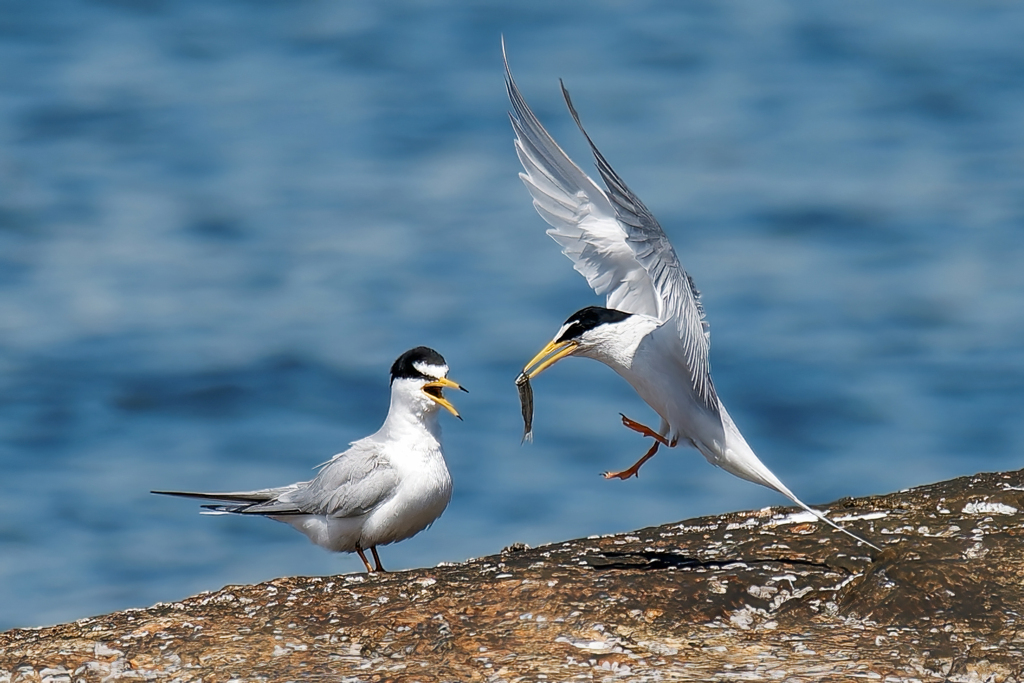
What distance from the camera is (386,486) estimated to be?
6.80m

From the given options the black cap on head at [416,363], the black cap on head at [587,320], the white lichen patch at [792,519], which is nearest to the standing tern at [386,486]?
the black cap on head at [416,363]

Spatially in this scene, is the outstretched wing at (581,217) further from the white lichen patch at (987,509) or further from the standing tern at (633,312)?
the white lichen patch at (987,509)

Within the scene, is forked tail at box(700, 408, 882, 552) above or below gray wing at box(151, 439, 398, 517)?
below

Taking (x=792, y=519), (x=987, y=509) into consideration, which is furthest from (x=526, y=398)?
(x=987, y=509)

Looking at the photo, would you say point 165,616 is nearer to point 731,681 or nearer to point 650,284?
point 731,681

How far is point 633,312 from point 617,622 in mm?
2061

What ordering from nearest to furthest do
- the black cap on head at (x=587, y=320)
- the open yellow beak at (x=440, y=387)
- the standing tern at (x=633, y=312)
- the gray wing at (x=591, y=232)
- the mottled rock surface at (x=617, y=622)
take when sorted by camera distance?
the mottled rock surface at (x=617, y=622) < the standing tern at (x=633, y=312) < the gray wing at (x=591, y=232) < the black cap on head at (x=587, y=320) < the open yellow beak at (x=440, y=387)

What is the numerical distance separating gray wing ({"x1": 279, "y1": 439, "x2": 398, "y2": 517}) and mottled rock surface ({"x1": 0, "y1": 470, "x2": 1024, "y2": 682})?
67 centimetres

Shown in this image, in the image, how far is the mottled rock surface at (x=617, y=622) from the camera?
498 centimetres

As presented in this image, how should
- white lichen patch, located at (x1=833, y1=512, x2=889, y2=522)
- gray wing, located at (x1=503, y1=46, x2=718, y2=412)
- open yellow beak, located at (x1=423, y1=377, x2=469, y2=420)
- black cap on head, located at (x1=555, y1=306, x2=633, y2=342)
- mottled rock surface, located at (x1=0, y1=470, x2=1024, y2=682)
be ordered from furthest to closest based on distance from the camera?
open yellow beak, located at (x1=423, y1=377, x2=469, y2=420), white lichen patch, located at (x1=833, y1=512, x2=889, y2=522), black cap on head, located at (x1=555, y1=306, x2=633, y2=342), gray wing, located at (x1=503, y1=46, x2=718, y2=412), mottled rock surface, located at (x1=0, y1=470, x2=1024, y2=682)

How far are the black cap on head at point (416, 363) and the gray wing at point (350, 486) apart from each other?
41 cm

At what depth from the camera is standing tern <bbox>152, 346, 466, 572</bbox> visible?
6805 millimetres

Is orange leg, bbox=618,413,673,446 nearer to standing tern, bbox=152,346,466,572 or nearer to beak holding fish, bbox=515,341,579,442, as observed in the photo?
beak holding fish, bbox=515,341,579,442

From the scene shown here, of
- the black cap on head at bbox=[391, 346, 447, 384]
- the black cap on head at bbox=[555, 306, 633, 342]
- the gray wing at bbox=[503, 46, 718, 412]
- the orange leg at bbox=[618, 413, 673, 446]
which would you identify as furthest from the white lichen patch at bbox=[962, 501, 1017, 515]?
the black cap on head at bbox=[391, 346, 447, 384]
